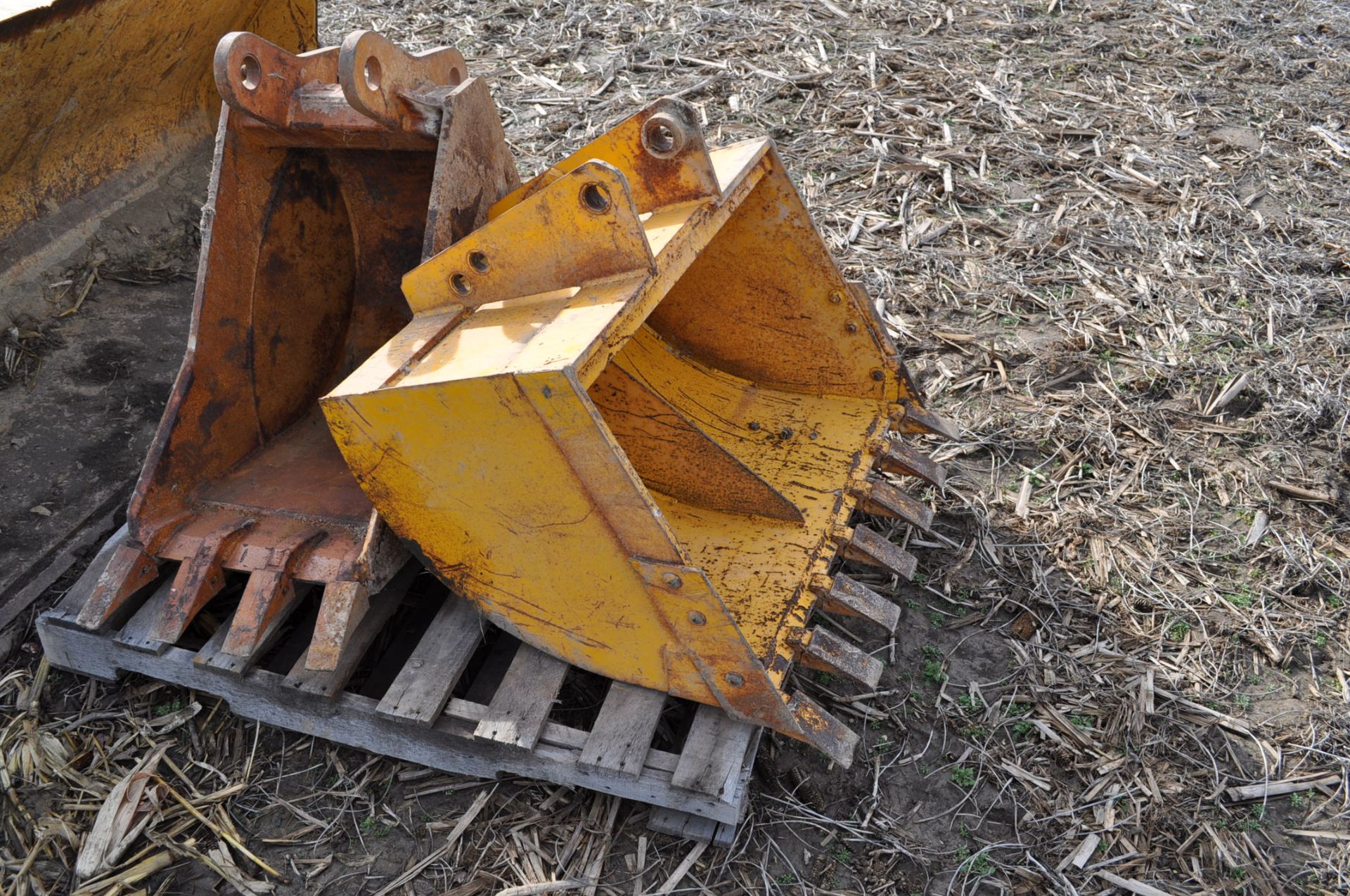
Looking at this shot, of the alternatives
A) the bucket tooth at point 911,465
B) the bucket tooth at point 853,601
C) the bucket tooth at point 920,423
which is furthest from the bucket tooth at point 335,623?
the bucket tooth at point 920,423

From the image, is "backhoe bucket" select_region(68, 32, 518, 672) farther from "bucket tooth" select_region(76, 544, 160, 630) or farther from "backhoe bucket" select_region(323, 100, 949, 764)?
"backhoe bucket" select_region(323, 100, 949, 764)

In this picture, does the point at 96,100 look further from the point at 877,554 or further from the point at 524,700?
the point at 877,554

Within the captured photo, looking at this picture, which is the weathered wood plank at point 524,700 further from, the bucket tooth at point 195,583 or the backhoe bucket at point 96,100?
the backhoe bucket at point 96,100

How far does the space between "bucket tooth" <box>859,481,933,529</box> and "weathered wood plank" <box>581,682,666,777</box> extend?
95 centimetres

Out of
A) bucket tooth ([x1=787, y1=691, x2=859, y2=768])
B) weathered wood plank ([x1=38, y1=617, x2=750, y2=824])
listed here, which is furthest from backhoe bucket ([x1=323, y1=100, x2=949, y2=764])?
weathered wood plank ([x1=38, y1=617, x2=750, y2=824])

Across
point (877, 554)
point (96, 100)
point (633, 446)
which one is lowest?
point (877, 554)

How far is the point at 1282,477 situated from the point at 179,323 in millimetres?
4238

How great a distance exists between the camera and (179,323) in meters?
3.82

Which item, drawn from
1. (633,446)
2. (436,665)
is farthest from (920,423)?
(436,665)

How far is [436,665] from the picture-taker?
2486 millimetres

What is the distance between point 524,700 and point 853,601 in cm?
94

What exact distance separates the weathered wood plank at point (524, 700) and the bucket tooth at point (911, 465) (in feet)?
4.26

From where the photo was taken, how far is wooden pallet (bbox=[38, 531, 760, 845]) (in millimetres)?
2318

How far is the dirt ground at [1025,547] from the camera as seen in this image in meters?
2.40
